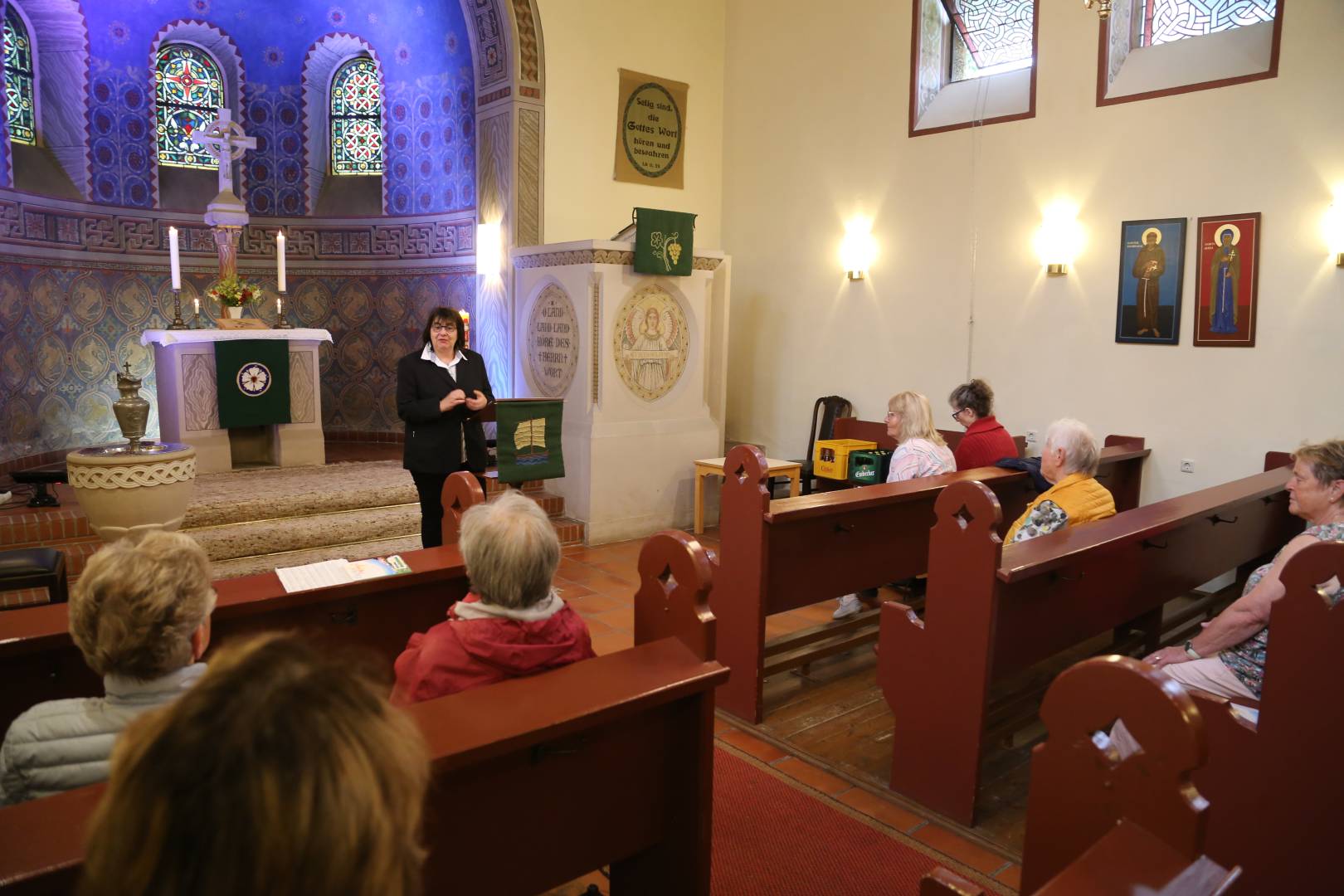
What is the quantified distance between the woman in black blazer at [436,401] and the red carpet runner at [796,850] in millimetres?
2279

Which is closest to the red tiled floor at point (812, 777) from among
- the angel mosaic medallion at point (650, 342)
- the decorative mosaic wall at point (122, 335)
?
the angel mosaic medallion at point (650, 342)

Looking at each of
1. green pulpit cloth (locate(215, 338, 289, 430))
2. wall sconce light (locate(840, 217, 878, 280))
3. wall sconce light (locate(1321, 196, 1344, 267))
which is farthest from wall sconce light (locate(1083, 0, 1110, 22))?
green pulpit cloth (locate(215, 338, 289, 430))

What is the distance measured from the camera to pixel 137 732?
73cm

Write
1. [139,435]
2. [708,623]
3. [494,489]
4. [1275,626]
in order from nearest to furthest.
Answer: [708,623], [1275,626], [139,435], [494,489]

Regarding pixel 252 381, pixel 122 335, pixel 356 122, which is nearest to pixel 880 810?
pixel 252 381

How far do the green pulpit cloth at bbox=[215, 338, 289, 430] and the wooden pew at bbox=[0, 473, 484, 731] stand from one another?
4.44 m

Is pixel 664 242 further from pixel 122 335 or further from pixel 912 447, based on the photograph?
pixel 122 335

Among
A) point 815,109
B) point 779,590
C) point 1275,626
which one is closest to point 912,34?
point 815,109

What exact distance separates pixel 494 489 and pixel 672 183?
3458 mm

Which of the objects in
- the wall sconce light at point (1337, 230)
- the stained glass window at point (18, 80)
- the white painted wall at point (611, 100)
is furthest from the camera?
the white painted wall at point (611, 100)

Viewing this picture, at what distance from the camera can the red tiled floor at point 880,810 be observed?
3045mm

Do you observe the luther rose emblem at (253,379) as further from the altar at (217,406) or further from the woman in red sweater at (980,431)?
the woman in red sweater at (980,431)

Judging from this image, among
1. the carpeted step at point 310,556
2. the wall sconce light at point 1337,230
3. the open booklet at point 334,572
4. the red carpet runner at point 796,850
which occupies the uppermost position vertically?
the wall sconce light at point 1337,230

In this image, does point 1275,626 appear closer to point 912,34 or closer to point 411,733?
point 411,733
